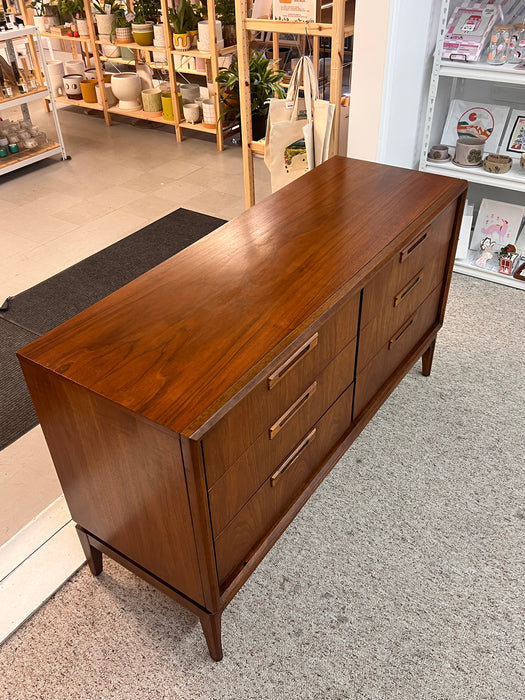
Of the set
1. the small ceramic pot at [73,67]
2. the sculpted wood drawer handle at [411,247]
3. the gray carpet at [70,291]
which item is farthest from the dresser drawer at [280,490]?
the small ceramic pot at [73,67]

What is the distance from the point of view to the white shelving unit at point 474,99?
2613 mm

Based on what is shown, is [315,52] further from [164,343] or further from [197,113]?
[164,343]

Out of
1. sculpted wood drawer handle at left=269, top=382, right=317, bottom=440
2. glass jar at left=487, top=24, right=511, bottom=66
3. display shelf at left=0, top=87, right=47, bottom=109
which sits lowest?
display shelf at left=0, top=87, right=47, bottom=109

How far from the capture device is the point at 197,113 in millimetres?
4863

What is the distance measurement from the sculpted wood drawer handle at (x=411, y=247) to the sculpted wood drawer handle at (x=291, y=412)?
486 mm

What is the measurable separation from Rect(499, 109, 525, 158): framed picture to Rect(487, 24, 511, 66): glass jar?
1.11ft

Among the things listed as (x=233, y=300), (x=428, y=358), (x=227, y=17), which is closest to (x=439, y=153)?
(x=428, y=358)

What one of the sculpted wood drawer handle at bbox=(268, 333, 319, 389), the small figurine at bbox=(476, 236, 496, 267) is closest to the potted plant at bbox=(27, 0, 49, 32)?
the small figurine at bbox=(476, 236, 496, 267)

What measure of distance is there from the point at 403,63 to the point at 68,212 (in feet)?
7.64

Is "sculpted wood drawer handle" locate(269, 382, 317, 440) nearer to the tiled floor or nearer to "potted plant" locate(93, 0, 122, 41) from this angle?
the tiled floor

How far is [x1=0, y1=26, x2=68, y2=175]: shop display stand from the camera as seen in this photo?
13.9ft

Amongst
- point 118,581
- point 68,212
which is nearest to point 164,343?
point 118,581

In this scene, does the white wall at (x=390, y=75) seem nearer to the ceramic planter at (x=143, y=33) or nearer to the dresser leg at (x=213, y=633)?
the dresser leg at (x=213, y=633)

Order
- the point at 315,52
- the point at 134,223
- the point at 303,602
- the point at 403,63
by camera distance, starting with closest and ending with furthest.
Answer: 1. the point at 303,602
2. the point at 403,63
3. the point at 134,223
4. the point at 315,52
